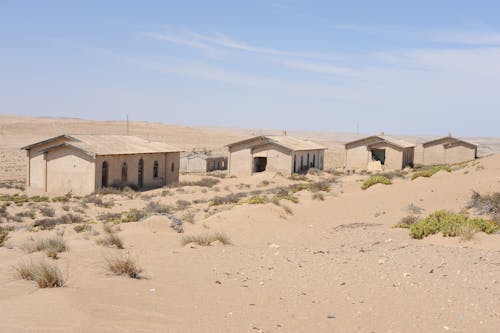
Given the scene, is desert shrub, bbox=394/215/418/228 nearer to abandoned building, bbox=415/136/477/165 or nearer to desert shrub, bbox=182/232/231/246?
desert shrub, bbox=182/232/231/246

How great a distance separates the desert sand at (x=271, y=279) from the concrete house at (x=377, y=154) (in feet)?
89.1

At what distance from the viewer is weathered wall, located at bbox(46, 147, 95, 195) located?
3123 centimetres

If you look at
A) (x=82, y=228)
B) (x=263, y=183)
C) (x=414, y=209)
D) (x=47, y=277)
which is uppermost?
(x=47, y=277)

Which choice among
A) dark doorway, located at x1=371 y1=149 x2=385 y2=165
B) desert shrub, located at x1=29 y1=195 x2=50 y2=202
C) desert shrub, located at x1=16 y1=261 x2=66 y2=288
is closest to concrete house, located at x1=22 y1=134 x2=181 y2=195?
desert shrub, located at x1=29 y1=195 x2=50 y2=202

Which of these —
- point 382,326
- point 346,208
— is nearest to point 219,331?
point 382,326

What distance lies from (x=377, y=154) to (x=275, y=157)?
1277cm

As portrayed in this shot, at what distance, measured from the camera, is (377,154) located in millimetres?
51469

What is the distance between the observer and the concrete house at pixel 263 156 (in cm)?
4250

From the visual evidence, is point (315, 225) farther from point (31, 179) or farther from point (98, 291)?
point (31, 179)

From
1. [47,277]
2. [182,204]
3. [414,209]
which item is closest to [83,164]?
[182,204]

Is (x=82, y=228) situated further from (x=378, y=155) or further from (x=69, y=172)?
(x=378, y=155)

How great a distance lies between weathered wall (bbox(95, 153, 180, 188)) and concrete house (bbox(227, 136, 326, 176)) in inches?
217

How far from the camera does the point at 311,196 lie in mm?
24891

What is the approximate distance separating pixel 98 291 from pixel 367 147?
142 ft
